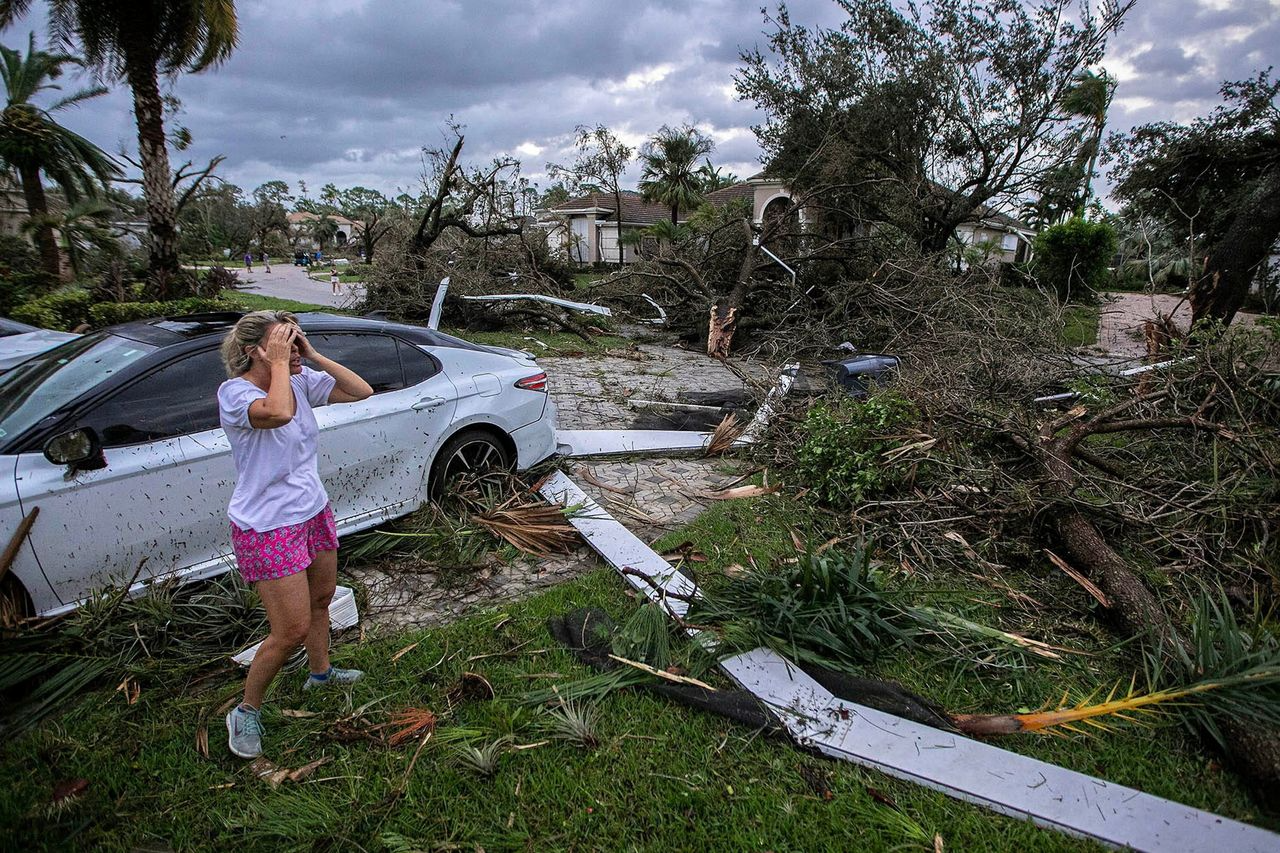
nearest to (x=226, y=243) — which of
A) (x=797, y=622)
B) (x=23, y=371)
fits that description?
(x=23, y=371)

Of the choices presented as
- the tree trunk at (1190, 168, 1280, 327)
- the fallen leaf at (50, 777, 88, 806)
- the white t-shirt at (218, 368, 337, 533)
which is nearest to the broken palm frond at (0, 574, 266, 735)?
the fallen leaf at (50, 777, 88, 806)

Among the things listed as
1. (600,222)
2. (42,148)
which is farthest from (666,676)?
(600,222)

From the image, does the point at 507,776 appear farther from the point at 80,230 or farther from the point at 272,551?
the point at 80,230

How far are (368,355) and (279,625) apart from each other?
226 cm

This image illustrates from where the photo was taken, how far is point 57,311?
11.7 m

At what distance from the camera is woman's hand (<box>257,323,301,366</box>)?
2.58m

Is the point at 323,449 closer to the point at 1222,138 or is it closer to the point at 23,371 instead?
the point at 23,371

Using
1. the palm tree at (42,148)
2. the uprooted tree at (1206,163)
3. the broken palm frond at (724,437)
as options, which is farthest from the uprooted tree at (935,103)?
the palm tree at (42,148)

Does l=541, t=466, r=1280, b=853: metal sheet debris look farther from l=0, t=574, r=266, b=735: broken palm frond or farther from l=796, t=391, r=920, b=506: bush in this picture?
l=0, t=574, r=266, b=735: broken palm frond

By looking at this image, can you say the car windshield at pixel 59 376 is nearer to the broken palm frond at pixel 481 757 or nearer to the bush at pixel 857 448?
the broken palm frond at pixel 481 757

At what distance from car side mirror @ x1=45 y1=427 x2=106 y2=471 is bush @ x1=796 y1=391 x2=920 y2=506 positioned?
4.54m

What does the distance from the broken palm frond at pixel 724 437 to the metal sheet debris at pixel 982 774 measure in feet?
11.6

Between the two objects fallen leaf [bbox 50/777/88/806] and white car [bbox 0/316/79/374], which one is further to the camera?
white car [bbox 0/316/79/374]

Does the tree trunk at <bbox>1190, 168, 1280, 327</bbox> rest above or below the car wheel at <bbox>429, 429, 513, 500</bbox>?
above
